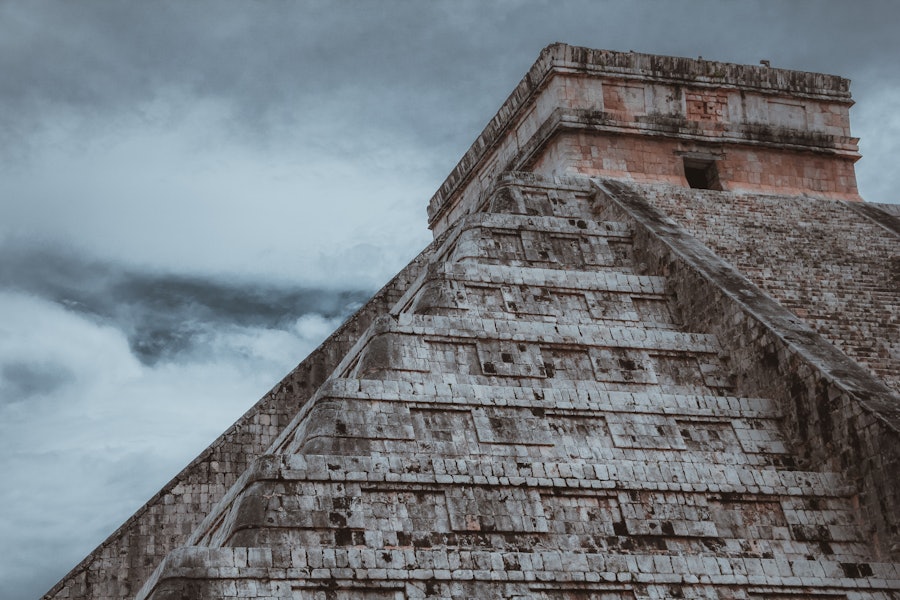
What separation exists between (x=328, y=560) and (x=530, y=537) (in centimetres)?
181

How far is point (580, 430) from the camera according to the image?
12.6 m

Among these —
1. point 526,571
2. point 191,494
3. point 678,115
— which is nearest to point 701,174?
point 678,115

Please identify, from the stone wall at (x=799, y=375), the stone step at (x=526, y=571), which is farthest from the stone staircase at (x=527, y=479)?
the stone wall at (x=799, y=375)

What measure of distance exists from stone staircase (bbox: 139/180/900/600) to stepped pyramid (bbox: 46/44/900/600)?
2 centimetres

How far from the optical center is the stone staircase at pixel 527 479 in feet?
35.2

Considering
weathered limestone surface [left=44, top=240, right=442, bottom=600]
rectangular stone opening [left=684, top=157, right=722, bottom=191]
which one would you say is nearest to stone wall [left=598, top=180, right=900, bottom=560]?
rectangular stone opening [left=684, top=157, right=722, bottom=191]

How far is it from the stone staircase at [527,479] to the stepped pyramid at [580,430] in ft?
0.07

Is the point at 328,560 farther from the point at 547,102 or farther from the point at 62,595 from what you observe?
the point at 547,102

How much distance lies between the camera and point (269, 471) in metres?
10.9

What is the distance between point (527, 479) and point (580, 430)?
1093 millimetres

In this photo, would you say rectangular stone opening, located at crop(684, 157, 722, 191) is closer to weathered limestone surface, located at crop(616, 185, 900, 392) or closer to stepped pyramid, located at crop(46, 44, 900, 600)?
weathered limestone surface, located at crop(616, 185, 900, 392)

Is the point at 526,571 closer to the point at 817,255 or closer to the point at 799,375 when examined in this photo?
the point at 799,375

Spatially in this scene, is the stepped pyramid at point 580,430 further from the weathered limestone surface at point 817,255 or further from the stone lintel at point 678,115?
the stone lintel at point 678,115

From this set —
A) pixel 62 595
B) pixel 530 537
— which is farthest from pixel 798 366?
pixel 62 595
